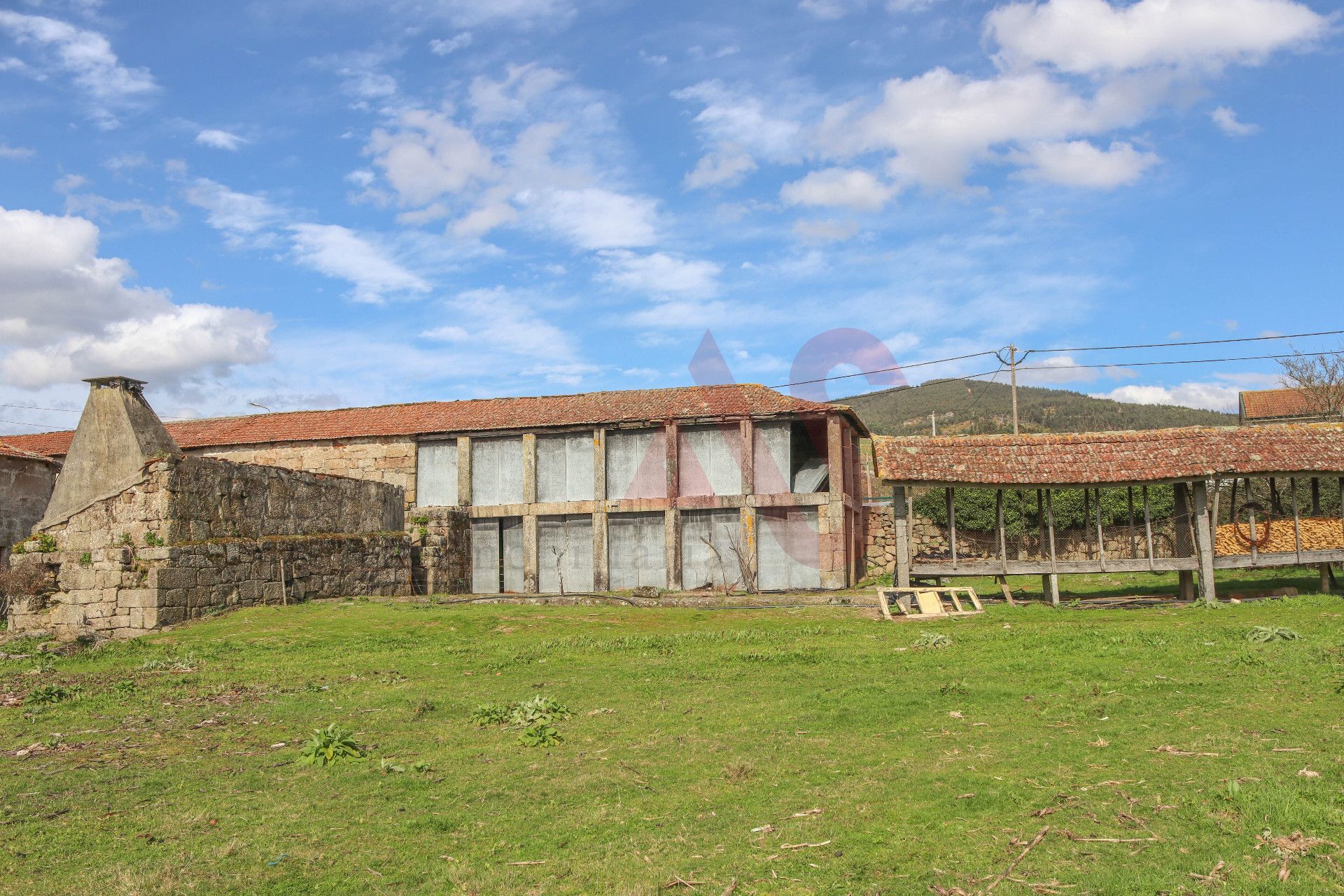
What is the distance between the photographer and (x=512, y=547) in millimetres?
29859

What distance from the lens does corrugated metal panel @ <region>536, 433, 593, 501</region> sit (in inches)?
1156

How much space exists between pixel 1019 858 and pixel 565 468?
24.8 metres

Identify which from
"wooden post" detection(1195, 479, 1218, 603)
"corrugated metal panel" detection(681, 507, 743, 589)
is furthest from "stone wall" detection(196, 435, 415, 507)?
"wooden post" detection(1195, 479, 1218, 603)

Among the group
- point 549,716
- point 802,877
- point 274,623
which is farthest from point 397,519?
point 802,877

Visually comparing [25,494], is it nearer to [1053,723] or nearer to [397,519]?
[397,519]

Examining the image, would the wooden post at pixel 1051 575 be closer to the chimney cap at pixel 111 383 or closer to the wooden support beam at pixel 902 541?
the wooden support beam at pixel 902 541

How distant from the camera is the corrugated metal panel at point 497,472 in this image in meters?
29.9

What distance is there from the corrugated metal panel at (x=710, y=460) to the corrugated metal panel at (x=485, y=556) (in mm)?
6266

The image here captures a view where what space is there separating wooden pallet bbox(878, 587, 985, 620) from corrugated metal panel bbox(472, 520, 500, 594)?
555 inches

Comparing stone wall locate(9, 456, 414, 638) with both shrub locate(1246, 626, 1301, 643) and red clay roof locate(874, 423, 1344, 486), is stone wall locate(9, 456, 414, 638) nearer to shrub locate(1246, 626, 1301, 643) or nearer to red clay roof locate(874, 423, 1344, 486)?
red clay roof locate(874, 423, 1344, 486)

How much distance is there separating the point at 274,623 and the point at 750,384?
1708 centimetres

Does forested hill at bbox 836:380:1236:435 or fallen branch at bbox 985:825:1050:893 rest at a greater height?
forested hill at bbox 836:380:1236:435

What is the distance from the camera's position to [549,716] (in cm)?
955

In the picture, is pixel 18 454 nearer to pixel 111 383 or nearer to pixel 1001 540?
pixel 111 383
